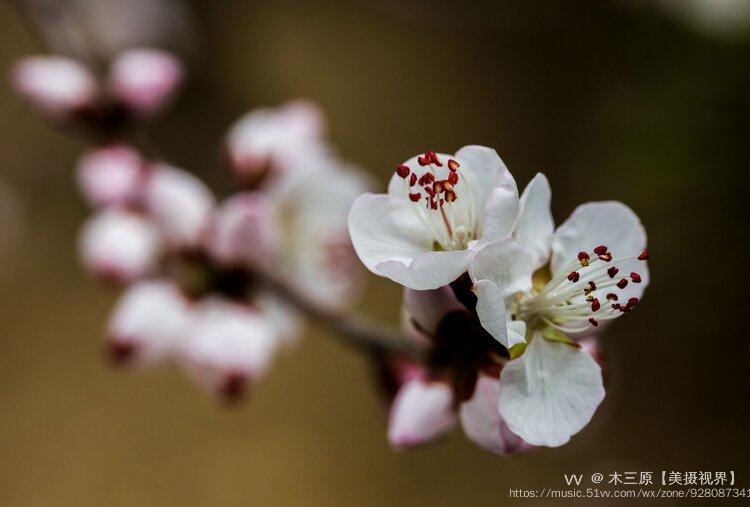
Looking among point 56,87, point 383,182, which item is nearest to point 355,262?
point 56,87

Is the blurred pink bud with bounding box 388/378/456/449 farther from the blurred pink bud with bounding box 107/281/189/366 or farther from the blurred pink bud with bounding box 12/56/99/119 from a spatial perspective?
the blurred pink bud with bounding box 12/56/99/119

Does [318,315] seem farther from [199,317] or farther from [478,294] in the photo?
[478,294]

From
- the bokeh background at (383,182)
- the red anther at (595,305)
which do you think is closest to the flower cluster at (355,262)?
the red anther at (595,305)

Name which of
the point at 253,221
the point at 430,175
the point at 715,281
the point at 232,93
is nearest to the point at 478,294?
the point at 430,175

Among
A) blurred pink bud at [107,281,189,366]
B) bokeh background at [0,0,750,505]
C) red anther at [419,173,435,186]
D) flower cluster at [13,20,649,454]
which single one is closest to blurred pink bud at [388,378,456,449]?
flower cluster at [13,20,649,454]

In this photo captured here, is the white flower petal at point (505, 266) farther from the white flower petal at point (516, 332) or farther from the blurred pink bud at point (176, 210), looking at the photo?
the blurred pink bud at point (176, 210)

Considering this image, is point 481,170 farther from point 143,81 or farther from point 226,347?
point 143,81

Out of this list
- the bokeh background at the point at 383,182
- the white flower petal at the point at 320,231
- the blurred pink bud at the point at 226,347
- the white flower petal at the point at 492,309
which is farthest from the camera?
the bokeh background at the point at 383,182
